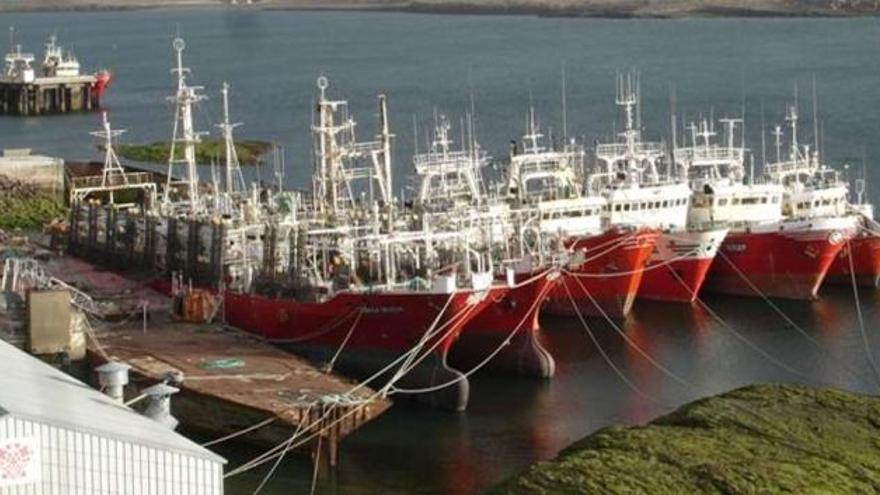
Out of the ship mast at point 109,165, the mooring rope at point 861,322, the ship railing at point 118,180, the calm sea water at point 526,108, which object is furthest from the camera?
the ship railing at point 118,180

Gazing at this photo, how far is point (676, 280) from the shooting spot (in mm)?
33281

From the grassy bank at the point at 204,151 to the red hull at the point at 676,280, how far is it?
2334 cm

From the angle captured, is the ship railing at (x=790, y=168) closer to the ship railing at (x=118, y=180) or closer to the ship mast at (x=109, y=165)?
the ship mast at (x=109, y=165)

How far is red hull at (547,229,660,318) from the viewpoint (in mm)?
30953

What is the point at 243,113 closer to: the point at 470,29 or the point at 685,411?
the point at 685,411

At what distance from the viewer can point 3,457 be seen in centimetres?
1402

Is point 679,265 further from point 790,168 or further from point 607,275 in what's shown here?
point 790,168

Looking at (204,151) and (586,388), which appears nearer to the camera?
(586,388)

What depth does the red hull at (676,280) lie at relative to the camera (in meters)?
33.1

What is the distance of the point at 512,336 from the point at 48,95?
54.3m

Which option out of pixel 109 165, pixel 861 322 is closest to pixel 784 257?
pixel 861 322

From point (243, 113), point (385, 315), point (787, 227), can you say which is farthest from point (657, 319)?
point (243, 113)

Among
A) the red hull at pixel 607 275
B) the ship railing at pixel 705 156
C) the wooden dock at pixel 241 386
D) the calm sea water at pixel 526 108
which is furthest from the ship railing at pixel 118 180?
the wooden dock at pixel 241 386

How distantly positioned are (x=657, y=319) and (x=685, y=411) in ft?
47.3
